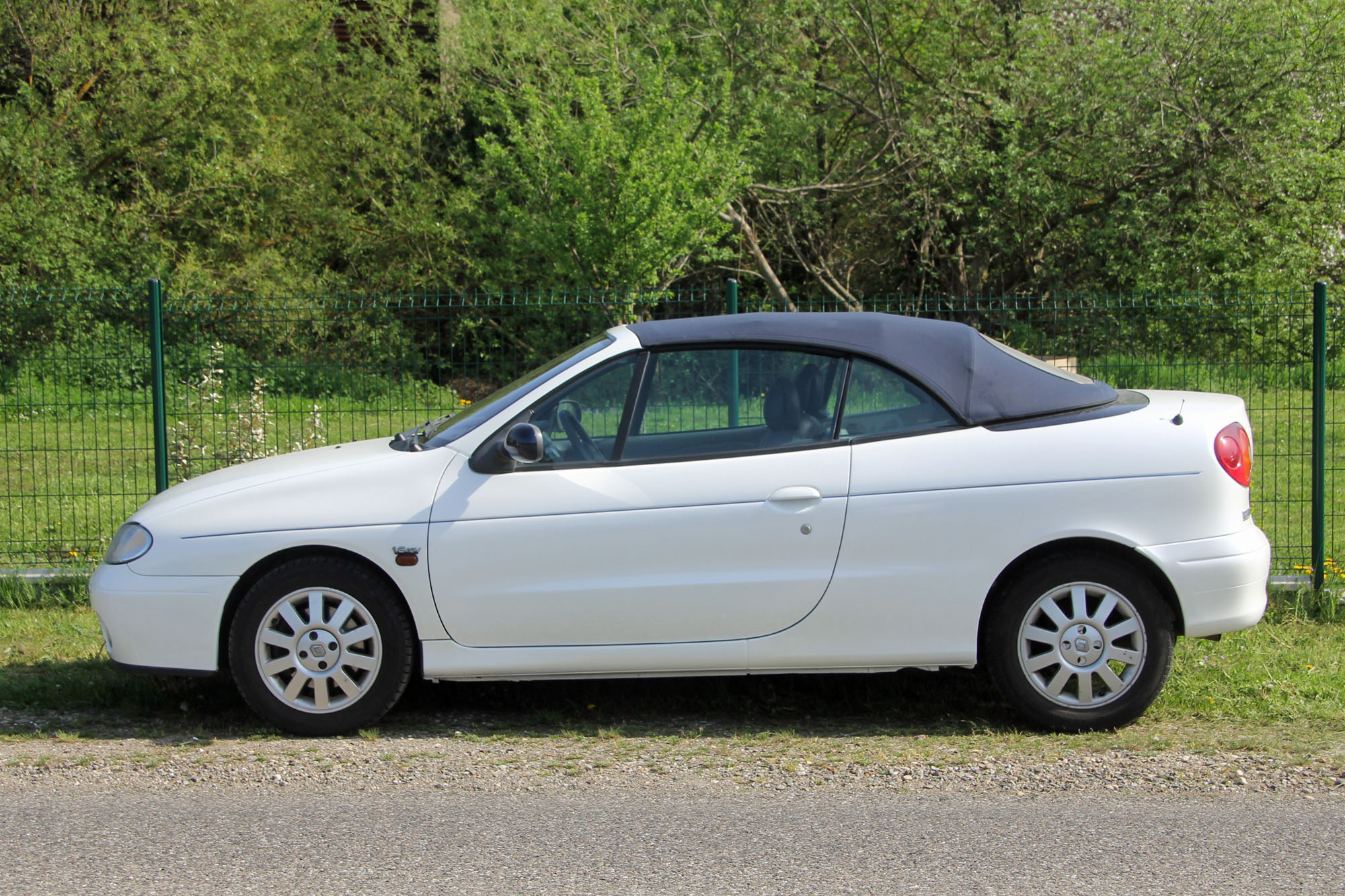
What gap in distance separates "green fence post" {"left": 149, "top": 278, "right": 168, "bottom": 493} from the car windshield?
10.1 ft

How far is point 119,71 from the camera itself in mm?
19344

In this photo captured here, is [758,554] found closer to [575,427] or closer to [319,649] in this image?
[575,427]

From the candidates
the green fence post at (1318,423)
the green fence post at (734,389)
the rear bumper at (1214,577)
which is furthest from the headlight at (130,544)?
the green fence post at (1318,423)

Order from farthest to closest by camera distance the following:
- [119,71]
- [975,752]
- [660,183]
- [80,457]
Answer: [119,71] → [660,183] → [80,457] → [975,752]

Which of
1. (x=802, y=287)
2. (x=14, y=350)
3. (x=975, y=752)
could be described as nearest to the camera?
(x=975, y=752)

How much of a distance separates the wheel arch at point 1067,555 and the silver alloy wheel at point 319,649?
101 inches

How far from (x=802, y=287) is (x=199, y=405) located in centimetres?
1614

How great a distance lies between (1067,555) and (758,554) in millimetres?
1288

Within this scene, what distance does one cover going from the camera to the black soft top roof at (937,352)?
5.28m

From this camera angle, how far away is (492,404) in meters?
5.66

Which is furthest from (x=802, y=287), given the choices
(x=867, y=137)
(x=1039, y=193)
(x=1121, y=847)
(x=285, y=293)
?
(x=1121, y=847)

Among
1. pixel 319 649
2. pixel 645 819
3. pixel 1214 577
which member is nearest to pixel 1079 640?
pixel 1214 577

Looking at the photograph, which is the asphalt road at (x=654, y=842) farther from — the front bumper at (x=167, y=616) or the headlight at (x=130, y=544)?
the headlight at (x=130, y=544)

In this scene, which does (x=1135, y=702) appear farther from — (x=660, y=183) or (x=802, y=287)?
(x=802, y=287)
